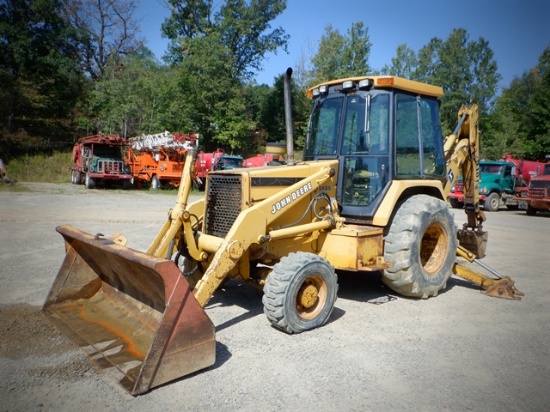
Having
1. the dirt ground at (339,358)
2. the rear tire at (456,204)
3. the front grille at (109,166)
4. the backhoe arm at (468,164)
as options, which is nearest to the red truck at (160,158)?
the front grille at (109,166)

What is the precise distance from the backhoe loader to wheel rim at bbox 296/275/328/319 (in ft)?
0.05

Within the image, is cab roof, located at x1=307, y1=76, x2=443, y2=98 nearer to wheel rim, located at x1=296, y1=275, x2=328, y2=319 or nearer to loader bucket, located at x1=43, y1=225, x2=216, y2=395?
wheel rim, located at x1=296, y1=275, x2=328, y2=319

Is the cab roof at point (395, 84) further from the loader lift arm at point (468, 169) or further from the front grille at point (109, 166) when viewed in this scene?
the front grille at point (109, 166)

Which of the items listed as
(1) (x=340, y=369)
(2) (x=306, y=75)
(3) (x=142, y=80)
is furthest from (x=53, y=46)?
(1) (x=340, y=369)

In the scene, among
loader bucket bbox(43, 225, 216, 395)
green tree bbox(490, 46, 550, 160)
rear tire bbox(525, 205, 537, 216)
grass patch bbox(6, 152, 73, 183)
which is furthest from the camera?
green tree bbox(490, 46, 550, 160)

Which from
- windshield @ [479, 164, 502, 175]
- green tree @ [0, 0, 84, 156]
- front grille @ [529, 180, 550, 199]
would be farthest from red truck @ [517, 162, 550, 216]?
green tree @ [0, 0, 84, 156]

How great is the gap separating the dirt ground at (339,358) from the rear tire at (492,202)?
1452 centimetres

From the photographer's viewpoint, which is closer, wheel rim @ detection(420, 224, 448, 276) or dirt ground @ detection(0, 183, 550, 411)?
dirt ground @ detection(0, 183, 550, 411)

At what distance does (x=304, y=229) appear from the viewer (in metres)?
4.88

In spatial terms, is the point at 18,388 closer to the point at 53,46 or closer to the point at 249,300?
the point at 249,300

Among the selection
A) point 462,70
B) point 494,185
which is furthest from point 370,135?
point 462,70

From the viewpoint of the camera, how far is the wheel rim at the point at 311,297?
4375 millimetres

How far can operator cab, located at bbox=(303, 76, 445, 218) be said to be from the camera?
17.7 ft

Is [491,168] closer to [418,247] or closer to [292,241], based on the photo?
[418,247]
